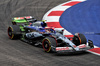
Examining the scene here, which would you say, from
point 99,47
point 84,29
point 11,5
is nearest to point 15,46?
point 99,47

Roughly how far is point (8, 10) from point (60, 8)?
4.79m

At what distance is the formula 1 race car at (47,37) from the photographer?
7668mm

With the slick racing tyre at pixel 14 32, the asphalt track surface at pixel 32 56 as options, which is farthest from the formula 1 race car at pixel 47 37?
the asphalt track surface at pixel 32 56

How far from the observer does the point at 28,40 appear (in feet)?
30.7

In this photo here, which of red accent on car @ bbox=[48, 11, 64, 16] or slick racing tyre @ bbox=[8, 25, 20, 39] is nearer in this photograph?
slick racing tyre @ bbox=[8, 25, 20, 39]

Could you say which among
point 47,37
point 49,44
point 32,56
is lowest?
point 32,56

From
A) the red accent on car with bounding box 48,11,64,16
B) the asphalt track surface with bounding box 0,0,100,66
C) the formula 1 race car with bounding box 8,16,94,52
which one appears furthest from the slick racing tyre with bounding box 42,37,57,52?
the red accent on car with bounding box 48,11,64,16

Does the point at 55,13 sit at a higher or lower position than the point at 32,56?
higher

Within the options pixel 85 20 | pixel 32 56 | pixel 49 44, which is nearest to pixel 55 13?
pixel 85 20

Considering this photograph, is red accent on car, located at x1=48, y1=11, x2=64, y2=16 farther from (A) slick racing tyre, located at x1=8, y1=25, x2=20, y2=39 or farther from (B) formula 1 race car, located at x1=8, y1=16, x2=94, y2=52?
(A) slick racing tyre, located at x1=8, y1=25, x2=20, y2=39

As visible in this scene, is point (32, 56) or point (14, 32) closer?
point (32, 56)

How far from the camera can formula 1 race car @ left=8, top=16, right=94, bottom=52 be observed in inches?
302

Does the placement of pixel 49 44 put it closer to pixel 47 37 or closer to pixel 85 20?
pixel 47 37

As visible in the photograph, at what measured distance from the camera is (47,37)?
8.07 m
